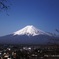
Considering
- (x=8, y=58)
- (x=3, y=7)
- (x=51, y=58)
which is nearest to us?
(x=3, y=7)

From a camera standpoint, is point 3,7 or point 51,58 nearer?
point 3,7

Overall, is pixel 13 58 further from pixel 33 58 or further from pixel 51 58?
pixel 51 58

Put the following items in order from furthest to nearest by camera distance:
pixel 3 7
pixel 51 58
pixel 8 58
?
1. pixel 8 58
2. pixel 51 58
3. pixel 3 7

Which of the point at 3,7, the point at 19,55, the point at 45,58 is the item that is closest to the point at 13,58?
the point at 19,55

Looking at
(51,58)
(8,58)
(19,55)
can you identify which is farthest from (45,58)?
(8,58)

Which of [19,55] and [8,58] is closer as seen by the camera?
[19,55]

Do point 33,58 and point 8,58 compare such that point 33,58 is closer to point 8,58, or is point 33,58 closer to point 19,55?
point 19,55

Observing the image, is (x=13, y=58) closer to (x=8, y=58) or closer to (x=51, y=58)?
(x=8, y=58)
